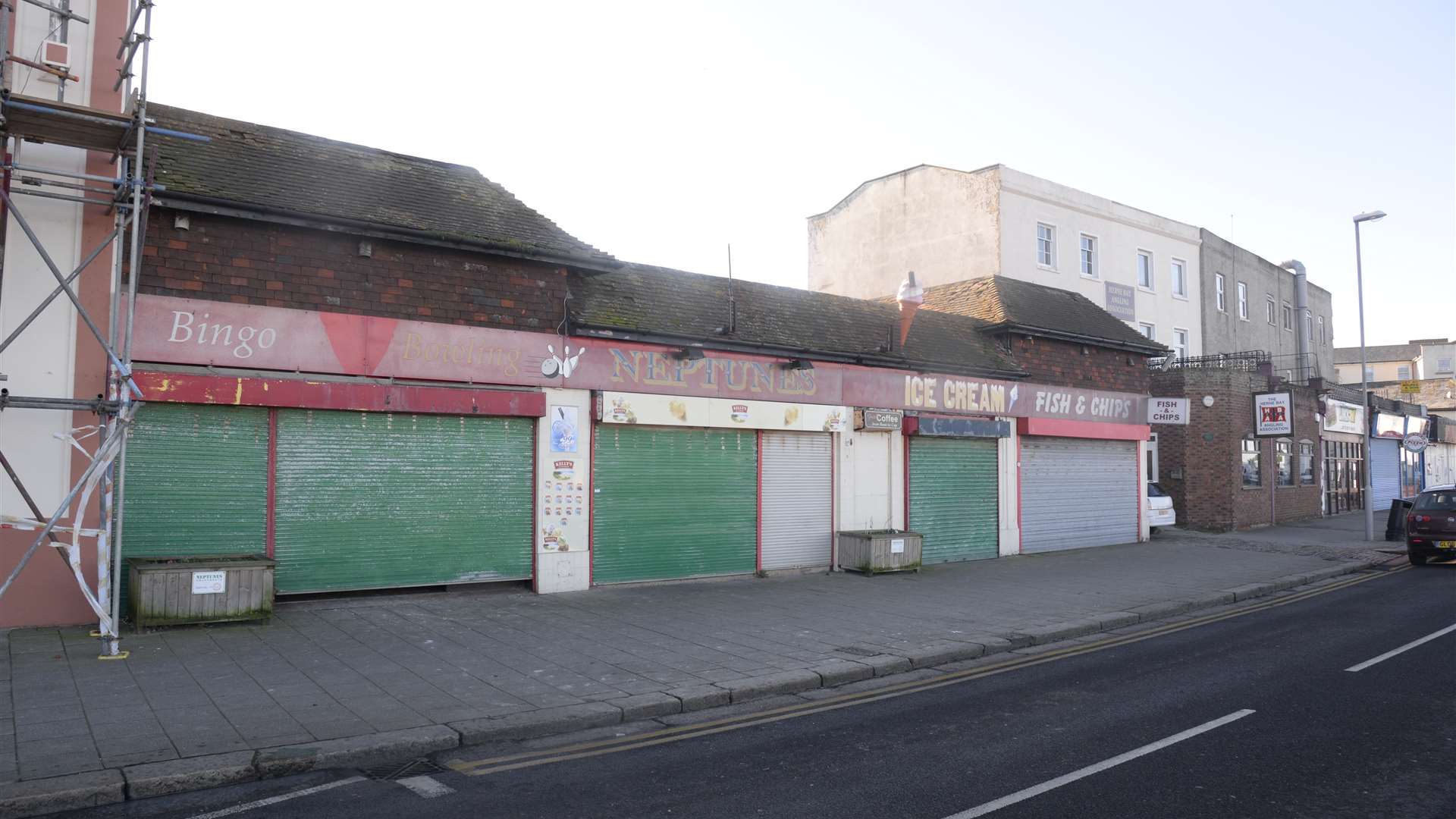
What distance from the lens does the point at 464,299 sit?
12391mm

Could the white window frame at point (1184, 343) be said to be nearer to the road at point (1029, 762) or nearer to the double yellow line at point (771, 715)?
the double yellow line at point (771, 715)

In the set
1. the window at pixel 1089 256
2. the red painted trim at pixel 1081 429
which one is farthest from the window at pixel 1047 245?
the red painted trim at pixel 1081 429

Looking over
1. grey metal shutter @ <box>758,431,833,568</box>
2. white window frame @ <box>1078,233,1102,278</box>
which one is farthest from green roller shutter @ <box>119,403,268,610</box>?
white window frame @ <box>1078,233,1102,278</box>

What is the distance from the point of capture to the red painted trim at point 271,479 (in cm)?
1105

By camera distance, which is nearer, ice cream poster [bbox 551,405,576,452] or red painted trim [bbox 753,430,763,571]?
ice cream poster [bbox 551,405,576,452]

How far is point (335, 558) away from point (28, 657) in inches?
142

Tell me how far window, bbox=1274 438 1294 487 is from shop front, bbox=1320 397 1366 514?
3338 mm

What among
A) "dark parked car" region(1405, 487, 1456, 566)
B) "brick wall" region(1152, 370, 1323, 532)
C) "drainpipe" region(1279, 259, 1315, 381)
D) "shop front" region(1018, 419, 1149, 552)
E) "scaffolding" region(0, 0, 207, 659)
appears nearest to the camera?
"scaffolding" region(0, 0, 207, 659)

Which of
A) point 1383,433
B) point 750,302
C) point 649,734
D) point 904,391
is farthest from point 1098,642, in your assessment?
point 1383,433

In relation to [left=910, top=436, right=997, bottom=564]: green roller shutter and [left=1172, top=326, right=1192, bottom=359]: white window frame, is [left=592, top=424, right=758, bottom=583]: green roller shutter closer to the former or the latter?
[left=910, top=436, right=997, bottom=564]: green roller shutter

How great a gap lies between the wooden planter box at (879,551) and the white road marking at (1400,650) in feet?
24.9

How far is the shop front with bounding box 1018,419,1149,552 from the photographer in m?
20.2

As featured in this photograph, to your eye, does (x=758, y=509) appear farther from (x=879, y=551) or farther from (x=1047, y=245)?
(x=1047, y=245)

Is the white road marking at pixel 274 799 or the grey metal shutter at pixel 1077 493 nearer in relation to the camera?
the white road marking at pixel 274 799
